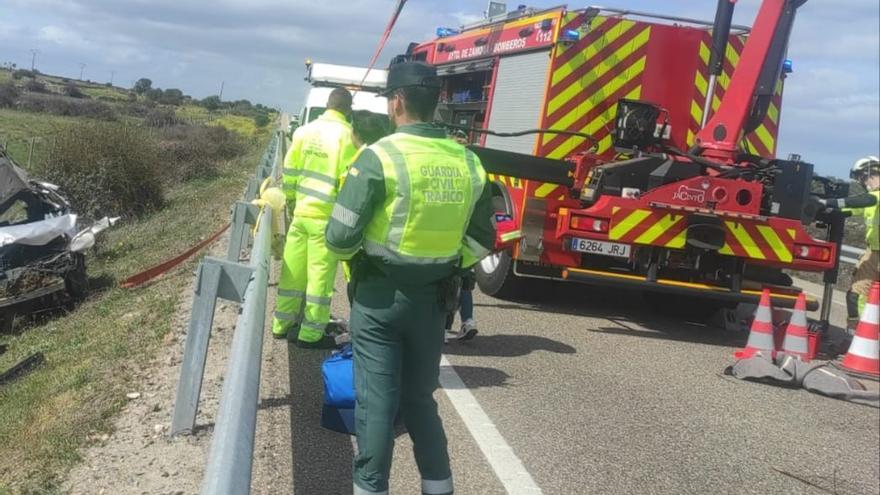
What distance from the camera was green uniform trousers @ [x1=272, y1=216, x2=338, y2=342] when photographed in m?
5.92

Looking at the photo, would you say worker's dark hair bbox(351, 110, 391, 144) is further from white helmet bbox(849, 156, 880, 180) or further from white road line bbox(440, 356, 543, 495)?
white helmet bbox(849, 156, 880, 180)

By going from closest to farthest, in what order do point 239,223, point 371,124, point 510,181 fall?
point 371,124
point 239,223
point 510,181

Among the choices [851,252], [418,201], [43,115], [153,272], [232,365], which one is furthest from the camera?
[43,115]

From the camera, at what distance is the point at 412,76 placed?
3.21m

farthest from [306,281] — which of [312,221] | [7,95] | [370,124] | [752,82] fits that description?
[7,95]

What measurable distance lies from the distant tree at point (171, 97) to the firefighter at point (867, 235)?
83776 millimetres

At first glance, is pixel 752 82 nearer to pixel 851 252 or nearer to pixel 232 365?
pixel 851 252

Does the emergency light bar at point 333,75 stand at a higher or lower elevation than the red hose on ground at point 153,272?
higher

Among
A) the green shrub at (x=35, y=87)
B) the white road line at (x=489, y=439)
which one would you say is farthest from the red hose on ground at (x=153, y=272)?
the green shrub at (x=35, y=87)

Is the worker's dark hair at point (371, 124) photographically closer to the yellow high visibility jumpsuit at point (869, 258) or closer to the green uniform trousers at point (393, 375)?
the green uniform trousers at point (393, 375)

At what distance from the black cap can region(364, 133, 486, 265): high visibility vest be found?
0.65ft

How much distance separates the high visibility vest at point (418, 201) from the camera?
3156mm

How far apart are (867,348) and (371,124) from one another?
4232 mm

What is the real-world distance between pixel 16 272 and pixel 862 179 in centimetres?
875
